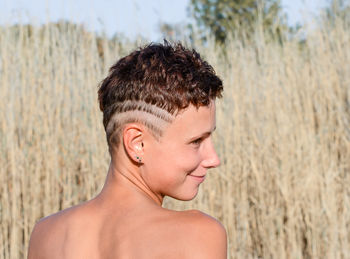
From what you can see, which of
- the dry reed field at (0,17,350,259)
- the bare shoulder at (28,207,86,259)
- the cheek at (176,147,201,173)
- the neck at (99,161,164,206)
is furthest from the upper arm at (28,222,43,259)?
the dry reed field at (0,17,350,259)

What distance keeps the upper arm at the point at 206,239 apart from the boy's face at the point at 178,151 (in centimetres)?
11

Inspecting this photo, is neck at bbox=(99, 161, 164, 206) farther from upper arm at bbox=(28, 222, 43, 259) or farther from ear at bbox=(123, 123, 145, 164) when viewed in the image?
upper arm at bbox=(28, 222, 43, 259)

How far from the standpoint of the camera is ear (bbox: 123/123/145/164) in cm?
102

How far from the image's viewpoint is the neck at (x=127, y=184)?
3.35 ft

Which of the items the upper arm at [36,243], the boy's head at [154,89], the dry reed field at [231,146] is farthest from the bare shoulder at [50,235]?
the dry reed field at [231,146]

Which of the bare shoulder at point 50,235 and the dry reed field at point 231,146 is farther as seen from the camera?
the dry reed field at point 231,146

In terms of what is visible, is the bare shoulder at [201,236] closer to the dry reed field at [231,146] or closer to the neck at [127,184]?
the neck at [127,184]

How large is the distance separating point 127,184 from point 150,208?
0.07m

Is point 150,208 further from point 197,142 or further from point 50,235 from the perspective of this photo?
point 50,235

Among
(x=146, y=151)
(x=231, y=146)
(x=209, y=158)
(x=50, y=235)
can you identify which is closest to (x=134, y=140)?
(x=146, y=151)

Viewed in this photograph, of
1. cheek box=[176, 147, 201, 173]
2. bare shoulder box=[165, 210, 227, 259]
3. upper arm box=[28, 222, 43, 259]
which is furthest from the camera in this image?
upper arm box=[28, 222, 43, 259]

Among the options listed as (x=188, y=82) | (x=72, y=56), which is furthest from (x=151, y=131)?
(x=72, y=56)

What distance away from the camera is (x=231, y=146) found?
3.25 metres

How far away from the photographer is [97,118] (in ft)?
10.7
